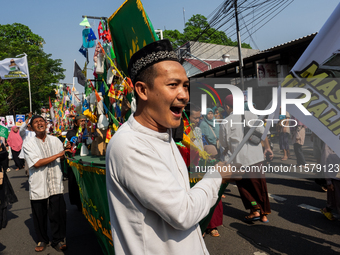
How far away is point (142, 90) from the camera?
4.07ft

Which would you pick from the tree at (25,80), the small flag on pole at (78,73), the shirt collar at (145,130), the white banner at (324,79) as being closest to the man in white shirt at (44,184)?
the shirt collar at (145,130)

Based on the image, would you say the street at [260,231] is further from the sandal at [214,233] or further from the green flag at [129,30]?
the green flag at [129,30]

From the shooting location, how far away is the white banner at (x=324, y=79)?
78.8 inches

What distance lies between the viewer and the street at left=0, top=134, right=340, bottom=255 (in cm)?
358

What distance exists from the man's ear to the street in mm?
2904

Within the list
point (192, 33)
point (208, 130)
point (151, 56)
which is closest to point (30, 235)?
point (208, 130)

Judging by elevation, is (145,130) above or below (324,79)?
below

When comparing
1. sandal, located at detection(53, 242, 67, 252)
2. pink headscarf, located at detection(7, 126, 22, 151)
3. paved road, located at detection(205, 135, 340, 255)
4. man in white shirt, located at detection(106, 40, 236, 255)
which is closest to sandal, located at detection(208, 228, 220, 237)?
paved road, located at detection(205, 135, 340, 255)

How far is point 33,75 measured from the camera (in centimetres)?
2777

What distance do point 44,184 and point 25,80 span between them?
2642 cm

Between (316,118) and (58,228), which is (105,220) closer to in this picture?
(58,228)

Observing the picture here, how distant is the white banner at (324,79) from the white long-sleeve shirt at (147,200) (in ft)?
4.37

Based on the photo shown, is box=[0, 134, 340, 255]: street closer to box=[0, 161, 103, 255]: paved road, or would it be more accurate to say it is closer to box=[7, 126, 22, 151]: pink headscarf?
box=[0, 161, 103, 255]: paved road

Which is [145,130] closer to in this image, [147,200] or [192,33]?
[147,200]
